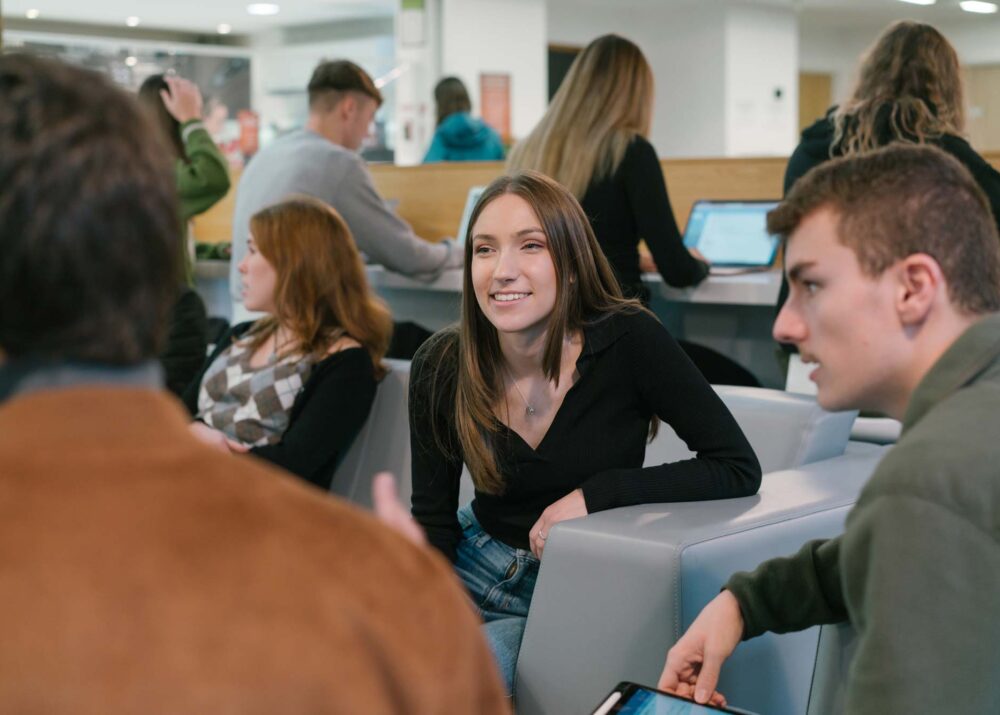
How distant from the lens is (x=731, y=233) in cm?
412

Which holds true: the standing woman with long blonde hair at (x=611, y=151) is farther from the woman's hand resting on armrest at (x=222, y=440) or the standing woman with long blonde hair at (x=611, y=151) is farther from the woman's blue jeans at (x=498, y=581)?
the woman's blue jeans at (x=498, y=581)

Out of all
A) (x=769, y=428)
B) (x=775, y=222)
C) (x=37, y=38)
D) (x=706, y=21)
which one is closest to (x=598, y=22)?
(x=706, y=21)

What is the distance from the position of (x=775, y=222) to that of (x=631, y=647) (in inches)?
28.3

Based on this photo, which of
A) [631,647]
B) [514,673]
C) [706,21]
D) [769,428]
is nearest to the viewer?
[631,647]

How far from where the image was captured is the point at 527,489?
196cm

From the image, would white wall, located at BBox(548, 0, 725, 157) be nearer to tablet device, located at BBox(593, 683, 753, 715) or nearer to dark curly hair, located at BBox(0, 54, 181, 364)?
tablet device, located at BBox(593, 683, 753, 715)

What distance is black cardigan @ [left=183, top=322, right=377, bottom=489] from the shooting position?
8.49 feet

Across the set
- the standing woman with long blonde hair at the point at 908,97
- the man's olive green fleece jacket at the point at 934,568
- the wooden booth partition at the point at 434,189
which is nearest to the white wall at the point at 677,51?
the wooden booth partition at the point at 434,189

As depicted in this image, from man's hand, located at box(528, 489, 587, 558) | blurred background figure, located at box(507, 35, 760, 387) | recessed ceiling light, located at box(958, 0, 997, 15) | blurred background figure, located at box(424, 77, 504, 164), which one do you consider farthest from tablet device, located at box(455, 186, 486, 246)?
recessed ceiling light, located at box(958, 0, 997, 15)

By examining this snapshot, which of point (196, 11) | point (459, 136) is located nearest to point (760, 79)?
point (196, 11)

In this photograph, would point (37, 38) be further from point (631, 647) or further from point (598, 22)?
point (631, 647)

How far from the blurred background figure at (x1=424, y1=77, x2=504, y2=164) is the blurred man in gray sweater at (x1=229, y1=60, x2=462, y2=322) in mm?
1853

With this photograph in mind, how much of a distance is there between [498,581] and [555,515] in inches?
7.5

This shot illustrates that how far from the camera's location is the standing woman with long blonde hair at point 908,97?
2.74m
